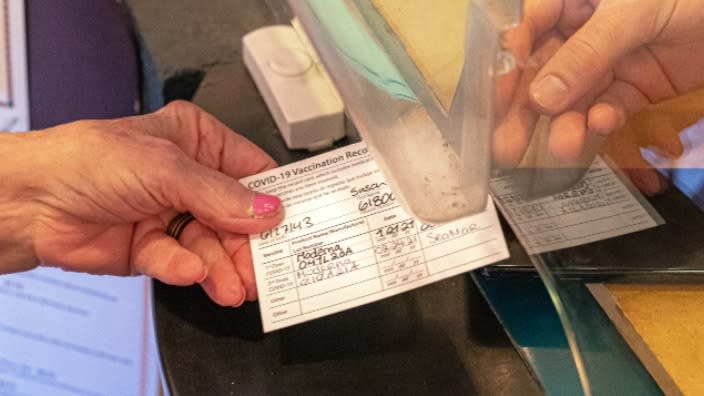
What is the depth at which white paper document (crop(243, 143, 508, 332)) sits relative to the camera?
49 cm

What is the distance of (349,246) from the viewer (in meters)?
0.52

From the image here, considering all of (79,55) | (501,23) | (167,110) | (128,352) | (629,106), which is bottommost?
(128,352)

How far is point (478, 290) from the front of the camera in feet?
1.85

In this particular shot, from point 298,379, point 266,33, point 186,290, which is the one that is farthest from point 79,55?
point 298,379

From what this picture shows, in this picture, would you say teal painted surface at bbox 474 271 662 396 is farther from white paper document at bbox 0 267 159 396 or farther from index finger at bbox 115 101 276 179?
white paper document at bbox 0 267 159 396

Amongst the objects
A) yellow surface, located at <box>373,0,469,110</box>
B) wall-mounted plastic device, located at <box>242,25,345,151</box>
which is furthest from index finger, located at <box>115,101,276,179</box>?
yellow surface, located at <box>373,0,469,110</box>

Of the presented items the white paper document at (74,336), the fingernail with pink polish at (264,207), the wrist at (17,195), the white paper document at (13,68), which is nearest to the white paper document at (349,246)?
the fingernail with pink polish at (264,207)

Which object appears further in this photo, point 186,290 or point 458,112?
point 186,290

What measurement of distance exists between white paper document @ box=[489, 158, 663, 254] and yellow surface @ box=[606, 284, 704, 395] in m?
0.05

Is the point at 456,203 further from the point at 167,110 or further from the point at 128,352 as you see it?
the point at 128,352

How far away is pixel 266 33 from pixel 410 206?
385 mm

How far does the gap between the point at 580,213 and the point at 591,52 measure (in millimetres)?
128

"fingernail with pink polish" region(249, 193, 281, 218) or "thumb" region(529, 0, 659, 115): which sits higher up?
"thumb" region(529, 0, 659, 115)

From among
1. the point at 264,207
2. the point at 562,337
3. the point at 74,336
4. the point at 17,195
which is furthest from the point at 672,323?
the point at 74,336
